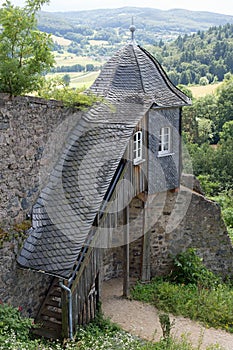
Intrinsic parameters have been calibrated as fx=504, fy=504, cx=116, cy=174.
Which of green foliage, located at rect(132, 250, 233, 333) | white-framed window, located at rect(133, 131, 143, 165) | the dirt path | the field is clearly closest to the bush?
green foliage, located at rect(132, 250, 233, 333)

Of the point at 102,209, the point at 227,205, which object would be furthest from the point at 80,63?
the point at 227,205

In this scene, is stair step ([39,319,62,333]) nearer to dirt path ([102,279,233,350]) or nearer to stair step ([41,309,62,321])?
stair step ([41,309,62,321])

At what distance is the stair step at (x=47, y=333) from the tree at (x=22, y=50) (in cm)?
446

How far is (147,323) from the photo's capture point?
11570 millimetres

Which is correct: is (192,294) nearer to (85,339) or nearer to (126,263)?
(126,263)

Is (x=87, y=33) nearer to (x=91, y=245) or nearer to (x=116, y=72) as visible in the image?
(x=116, y=72)

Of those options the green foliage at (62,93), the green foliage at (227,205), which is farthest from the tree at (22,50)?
the green foliage at (227,205)

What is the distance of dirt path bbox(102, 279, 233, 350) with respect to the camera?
10945 millimetres

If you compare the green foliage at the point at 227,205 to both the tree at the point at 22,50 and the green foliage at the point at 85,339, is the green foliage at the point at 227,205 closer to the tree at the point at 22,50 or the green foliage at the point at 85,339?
the green foliage at the point at 85,339

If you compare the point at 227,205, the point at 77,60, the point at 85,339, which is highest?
the point at 77,60

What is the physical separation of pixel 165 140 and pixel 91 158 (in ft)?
10.5

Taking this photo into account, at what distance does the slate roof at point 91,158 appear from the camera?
9.43 metres

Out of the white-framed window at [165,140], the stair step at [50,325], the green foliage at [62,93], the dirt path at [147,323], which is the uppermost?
the green foliage at [62,93]

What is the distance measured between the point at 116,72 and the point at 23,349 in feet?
25.7
